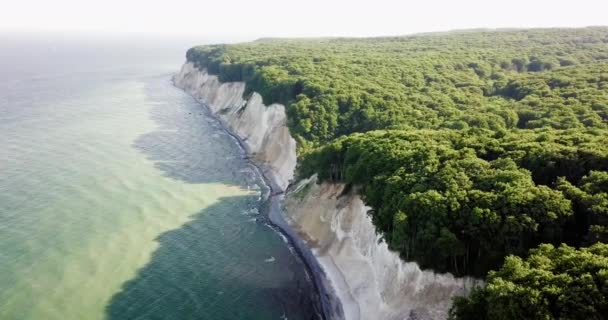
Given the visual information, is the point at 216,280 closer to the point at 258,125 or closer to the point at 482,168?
the point at 482,168

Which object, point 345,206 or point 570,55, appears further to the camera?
point 570,55

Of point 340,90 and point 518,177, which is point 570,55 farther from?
point 518,177

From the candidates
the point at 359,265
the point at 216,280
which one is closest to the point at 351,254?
the point at 359,265

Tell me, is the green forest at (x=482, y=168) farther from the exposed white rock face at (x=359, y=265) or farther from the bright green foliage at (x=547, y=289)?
the exposed white rock face at (x=359, y=265)

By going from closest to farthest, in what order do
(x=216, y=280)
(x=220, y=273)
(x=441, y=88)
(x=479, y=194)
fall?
1. (x=479, y=194)
2. (x=216, y=280)
3. (x=220, y=273)
4. (x=441, y=88)

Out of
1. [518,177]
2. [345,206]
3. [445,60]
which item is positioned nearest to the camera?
[518,177]

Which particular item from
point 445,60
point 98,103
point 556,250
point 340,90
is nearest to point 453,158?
point 556,250

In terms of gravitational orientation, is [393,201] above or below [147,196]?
above
